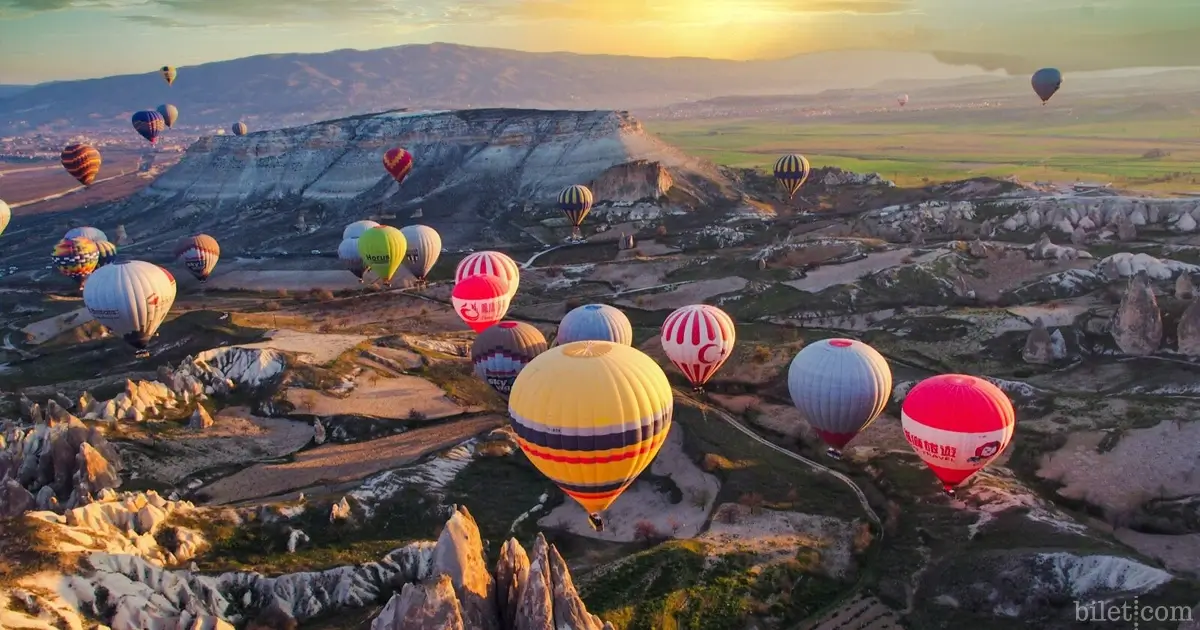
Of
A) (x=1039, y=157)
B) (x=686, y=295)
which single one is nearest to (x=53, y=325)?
(x=686, y=295)

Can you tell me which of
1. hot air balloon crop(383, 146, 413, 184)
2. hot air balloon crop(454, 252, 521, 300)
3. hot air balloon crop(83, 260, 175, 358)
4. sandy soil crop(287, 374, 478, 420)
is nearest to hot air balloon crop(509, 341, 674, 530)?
sandy soil crop(287, 374, 478, 420)

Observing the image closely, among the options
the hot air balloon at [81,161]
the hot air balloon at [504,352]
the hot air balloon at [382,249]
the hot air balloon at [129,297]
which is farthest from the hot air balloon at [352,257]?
the hot air balloon at [81,161]

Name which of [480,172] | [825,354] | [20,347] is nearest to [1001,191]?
[480,172]

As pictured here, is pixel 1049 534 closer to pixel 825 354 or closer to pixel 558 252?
pixel 825 354

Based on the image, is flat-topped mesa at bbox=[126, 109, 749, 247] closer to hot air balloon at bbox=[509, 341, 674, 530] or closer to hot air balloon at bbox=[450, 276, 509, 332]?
hot air balloon at bbox=[450, 276, 509, 332]

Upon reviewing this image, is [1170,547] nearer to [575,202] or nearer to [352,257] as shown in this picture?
[352,257]

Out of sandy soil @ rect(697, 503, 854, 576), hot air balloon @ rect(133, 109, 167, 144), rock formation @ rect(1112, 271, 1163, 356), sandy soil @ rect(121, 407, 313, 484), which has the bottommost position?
sandy soil @ rect(697, 503, 854, 576)
